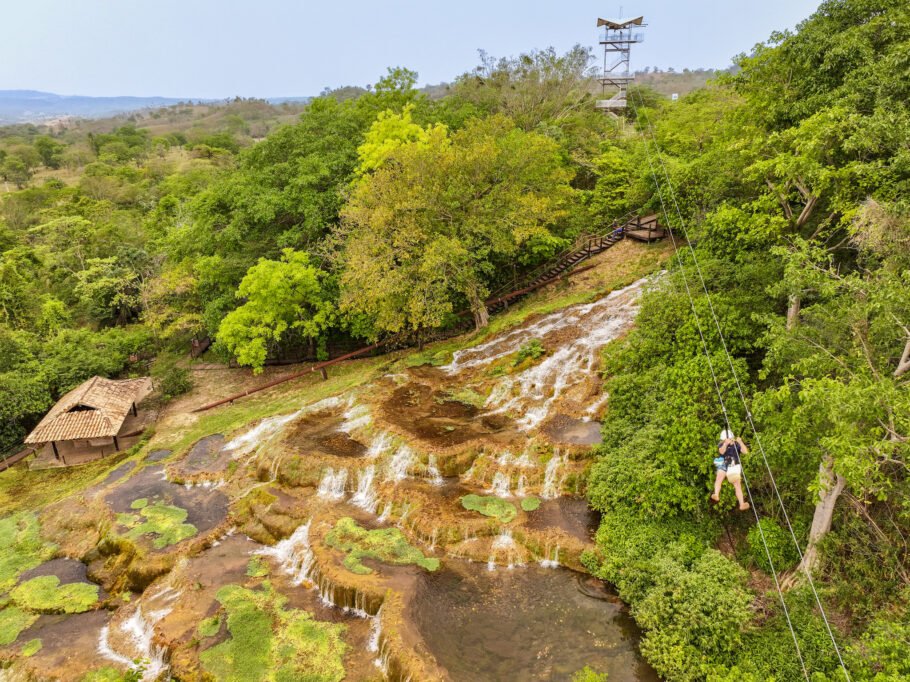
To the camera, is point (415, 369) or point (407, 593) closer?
point (407, 593)

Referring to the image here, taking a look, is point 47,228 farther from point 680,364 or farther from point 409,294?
point 680,364

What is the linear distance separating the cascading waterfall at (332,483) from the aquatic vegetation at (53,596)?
271 inches

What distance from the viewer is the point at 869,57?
11797 mm

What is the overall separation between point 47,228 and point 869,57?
189 ft

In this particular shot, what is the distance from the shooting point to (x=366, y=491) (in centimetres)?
1673

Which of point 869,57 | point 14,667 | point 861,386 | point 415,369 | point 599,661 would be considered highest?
point 869,57

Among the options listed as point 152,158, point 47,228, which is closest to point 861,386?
point 47,228

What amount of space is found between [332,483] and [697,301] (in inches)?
513

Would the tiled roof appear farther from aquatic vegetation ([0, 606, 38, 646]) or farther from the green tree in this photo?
aquatic vegetation ([0, 606, 38, 646])

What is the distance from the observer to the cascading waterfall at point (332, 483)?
17.1 meters

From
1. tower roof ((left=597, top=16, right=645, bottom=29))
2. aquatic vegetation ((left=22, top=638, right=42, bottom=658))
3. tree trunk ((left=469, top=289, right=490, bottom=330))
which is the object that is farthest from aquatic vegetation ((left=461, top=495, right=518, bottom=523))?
tower roof ((left=597, top=16, right=645, bottom=29))

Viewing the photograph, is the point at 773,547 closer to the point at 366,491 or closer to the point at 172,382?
the point at 366,491

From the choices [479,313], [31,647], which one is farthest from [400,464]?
[479,313]

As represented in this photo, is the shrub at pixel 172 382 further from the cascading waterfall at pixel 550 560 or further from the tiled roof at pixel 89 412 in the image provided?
the cascading waterfall at pixel 550 560
